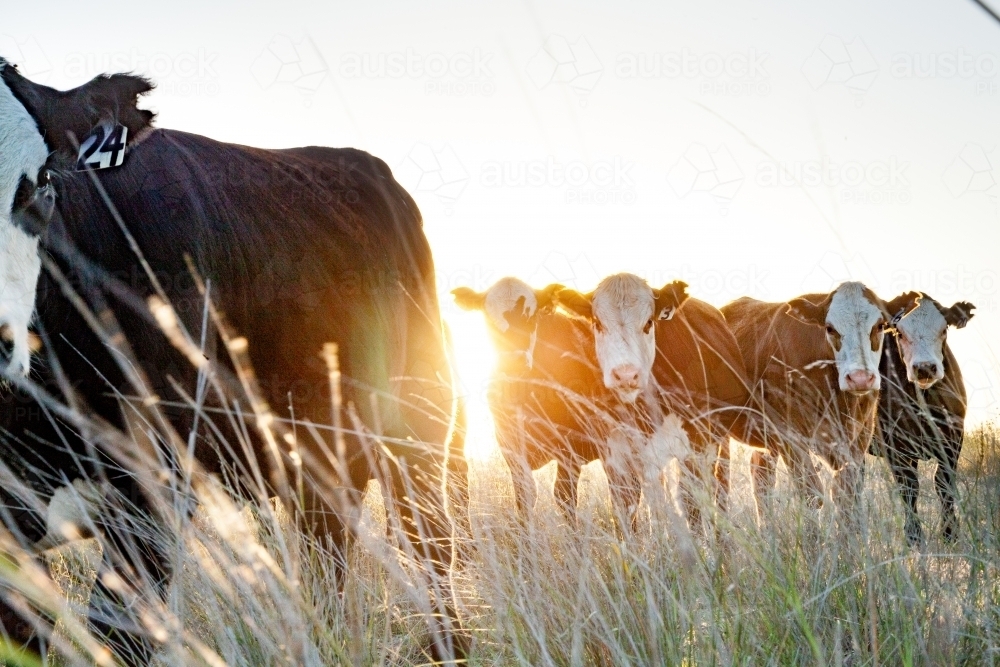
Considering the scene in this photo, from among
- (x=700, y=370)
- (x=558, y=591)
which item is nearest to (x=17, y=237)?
(x=558, y=591)

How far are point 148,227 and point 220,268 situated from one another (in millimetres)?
263

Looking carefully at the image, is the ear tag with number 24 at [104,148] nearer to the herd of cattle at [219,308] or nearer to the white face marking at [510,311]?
the herd of cattle at [219,308]

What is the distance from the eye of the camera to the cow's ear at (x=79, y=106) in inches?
110

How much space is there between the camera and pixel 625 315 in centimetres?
621

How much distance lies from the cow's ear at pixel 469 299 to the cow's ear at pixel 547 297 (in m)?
0.62

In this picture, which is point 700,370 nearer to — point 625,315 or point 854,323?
point 625,315

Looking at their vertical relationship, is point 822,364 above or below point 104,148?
below

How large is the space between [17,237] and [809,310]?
561 cm

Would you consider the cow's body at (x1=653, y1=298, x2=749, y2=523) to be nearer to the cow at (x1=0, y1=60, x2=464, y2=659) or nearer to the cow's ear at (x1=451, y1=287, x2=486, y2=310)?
the cow's ear at (x1=451, y1=287, x2=486, y2=310)

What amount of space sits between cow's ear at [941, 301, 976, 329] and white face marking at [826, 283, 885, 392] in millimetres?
900

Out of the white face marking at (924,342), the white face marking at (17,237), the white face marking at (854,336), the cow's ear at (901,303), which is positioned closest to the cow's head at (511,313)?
the white face marking at (854,336)

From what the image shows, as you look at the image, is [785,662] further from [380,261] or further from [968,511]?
[380,261]

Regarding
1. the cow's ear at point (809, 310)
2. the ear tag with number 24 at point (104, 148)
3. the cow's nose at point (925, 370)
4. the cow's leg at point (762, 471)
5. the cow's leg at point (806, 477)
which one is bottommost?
the cow's leg at point (762, 471)

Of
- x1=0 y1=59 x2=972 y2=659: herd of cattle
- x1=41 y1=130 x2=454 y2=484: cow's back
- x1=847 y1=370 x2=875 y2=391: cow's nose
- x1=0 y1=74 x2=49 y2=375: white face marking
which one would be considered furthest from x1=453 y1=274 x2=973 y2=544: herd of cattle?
x1=0 y1=74 x2=49 y2=375: white face marking
